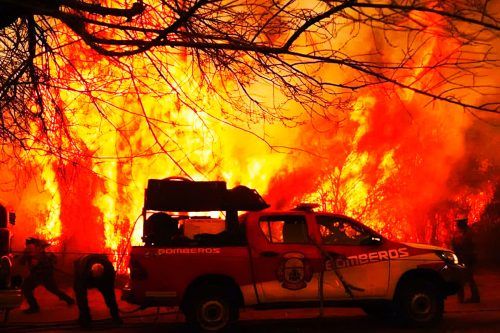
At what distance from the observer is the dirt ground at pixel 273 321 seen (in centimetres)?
806

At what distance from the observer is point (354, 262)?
25.6ft

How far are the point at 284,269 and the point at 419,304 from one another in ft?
6.51

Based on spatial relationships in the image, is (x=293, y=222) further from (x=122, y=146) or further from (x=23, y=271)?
(x=23, y=271)

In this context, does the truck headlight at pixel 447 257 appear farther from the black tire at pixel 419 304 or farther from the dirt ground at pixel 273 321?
the dirt ground at pixel 273 321

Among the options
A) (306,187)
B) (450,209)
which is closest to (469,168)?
(450,209)

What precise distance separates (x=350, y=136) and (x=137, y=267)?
11768 millimetres

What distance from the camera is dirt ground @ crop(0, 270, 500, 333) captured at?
26.5ft

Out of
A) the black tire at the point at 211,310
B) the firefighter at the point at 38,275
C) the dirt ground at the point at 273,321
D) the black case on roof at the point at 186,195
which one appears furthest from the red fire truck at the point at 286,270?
the firefighter at the point at 38,275

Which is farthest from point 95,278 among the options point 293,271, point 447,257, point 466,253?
point 466,253

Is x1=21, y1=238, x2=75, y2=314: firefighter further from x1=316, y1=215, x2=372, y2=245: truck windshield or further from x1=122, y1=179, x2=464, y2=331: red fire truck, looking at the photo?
x1=316, y1=215, x2=372, y2=245: truck windshield

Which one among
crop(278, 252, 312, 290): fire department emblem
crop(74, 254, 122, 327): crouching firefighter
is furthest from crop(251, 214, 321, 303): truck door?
crop(74, 254, 122, 327): crouching firefighter

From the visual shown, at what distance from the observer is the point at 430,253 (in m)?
8.00

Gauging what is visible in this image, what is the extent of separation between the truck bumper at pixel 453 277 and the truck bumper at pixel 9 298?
6.04 m

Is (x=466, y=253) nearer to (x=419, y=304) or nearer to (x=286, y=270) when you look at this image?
(x=419, y=304)
